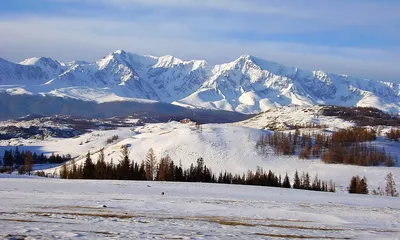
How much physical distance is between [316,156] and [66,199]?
14821 cm

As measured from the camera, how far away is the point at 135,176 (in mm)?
103000

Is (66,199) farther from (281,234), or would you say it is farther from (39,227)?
(281,234)

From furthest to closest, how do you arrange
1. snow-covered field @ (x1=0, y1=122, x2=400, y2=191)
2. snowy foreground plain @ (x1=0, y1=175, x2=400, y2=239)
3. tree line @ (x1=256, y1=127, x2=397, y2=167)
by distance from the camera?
tree line @ (x1=256, y1=127, x2=397, y2=167), snow-covered field @ (x1=0, y1=122, x2=400, y2=191), snowy foreground plain @ (x1=0, y1=175, x2=400, y2=239)

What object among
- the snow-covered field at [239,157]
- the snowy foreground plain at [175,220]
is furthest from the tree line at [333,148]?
the snowy foreground plain at [175,220]

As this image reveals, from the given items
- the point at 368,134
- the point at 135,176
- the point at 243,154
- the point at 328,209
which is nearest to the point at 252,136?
the point at 243,154

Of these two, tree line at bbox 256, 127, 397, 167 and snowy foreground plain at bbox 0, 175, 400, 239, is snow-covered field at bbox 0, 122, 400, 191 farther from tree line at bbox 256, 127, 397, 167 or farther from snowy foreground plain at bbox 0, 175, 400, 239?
snowy foreground plain at bbox 0, 175, 400, 239

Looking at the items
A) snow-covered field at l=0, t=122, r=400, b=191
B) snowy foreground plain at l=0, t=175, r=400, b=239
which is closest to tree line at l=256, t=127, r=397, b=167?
snow-covered field at l=0, t=122, r=400, b=191

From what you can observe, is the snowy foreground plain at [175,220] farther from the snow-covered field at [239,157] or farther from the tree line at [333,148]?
the tree line at [333,148]

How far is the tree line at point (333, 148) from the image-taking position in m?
164

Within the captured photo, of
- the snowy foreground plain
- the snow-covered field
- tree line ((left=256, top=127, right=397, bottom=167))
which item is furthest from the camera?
tree line ((left=256, top=127, right=397, bottom=167))

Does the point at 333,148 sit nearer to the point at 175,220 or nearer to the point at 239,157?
the point at 239,157

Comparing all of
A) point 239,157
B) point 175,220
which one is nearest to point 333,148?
point 239,157

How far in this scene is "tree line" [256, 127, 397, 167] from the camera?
163750mm

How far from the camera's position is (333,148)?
177 m
